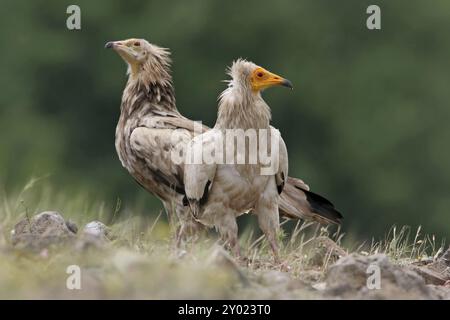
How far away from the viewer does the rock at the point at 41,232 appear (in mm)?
7887

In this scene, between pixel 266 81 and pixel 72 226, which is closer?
pixel 72 226

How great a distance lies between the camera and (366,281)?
7676mm

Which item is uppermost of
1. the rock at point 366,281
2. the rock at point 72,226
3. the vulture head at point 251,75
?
the vulture head at point 251,75

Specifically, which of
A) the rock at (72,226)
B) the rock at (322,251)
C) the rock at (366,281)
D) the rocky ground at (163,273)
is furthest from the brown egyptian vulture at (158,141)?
the rock at (366,281)

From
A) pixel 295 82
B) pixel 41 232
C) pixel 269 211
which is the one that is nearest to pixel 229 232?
pixel 269 211

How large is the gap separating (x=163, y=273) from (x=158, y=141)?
12.9 ft

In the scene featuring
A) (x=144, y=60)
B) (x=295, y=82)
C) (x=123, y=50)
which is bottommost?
(x=295, y=82)

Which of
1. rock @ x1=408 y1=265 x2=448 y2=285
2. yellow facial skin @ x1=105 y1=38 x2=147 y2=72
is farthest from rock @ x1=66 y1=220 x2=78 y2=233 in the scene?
yellow facial skin @ x1=105 y1=38 x2=147 y2=72

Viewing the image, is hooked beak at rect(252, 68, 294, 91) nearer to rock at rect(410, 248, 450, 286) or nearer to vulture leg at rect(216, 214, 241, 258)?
vulture leg at rect(216, 214, 241, 258)

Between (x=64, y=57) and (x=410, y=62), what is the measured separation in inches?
327

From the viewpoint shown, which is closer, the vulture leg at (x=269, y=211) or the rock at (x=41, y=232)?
the rock at (x=41, y=232)

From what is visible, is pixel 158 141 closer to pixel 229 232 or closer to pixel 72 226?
pixel 229 232

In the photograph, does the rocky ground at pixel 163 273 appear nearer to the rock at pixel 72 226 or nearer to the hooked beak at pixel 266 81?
the rock at pixel 72 226

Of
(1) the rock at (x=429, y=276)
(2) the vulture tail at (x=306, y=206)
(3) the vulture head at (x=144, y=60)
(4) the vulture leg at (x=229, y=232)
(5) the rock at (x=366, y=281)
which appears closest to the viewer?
(5) the rock at (x=366, y=281)
